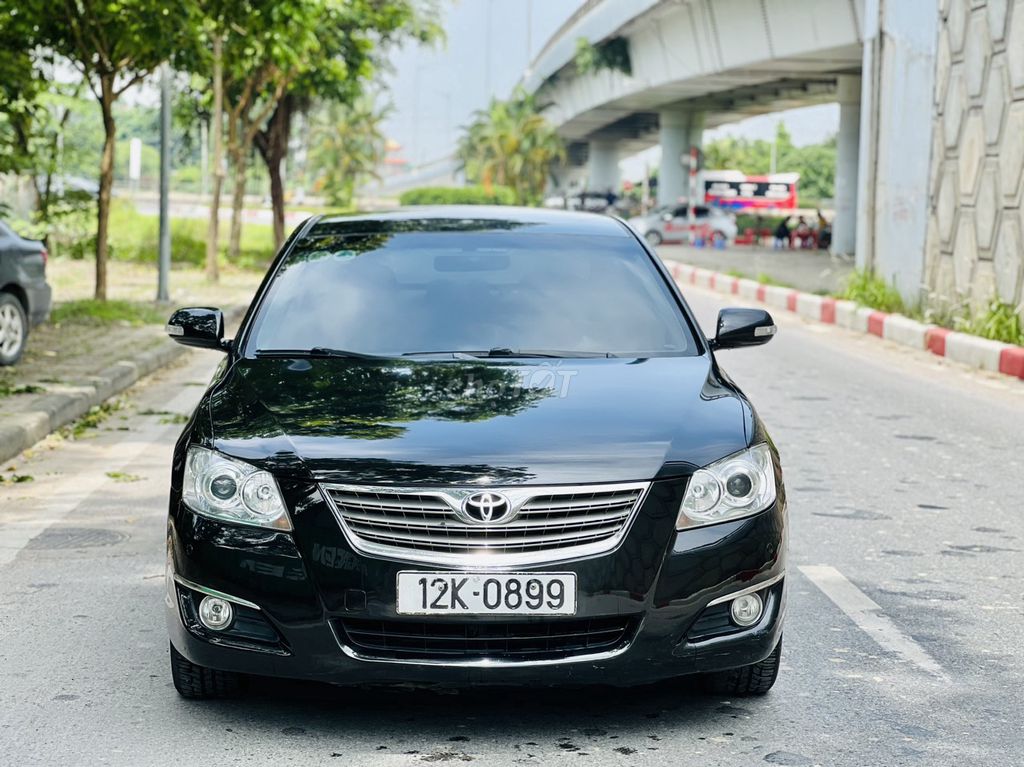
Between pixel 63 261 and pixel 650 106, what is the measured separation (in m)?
27.6

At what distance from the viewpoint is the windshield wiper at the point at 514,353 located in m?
5.18

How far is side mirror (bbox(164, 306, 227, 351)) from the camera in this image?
18.5 feet

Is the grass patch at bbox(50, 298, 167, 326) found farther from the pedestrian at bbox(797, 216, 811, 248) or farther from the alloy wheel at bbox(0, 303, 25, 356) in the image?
the pedestrian at bbox(797, 216, 811, 248)

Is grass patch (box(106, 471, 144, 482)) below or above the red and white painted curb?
below

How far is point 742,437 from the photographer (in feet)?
14.6

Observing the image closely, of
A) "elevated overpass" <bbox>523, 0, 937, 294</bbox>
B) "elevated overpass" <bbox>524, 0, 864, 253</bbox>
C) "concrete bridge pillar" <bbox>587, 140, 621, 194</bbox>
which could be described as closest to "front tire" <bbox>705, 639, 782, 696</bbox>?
"elevated overpass" <bbox>523, 0, 937, 294</bbox>

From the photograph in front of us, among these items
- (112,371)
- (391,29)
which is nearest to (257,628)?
(112,371)

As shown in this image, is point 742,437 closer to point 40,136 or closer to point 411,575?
point 411,575

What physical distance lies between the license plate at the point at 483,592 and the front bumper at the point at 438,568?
1.1 inches

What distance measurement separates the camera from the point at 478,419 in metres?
4.42

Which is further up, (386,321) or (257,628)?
(386,321)

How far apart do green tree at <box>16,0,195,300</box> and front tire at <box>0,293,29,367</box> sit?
4.52m

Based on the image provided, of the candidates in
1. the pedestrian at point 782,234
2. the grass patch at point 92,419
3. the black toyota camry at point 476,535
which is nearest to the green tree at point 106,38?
the grass patch at point 92,419

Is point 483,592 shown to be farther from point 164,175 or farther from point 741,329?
point 164,175
